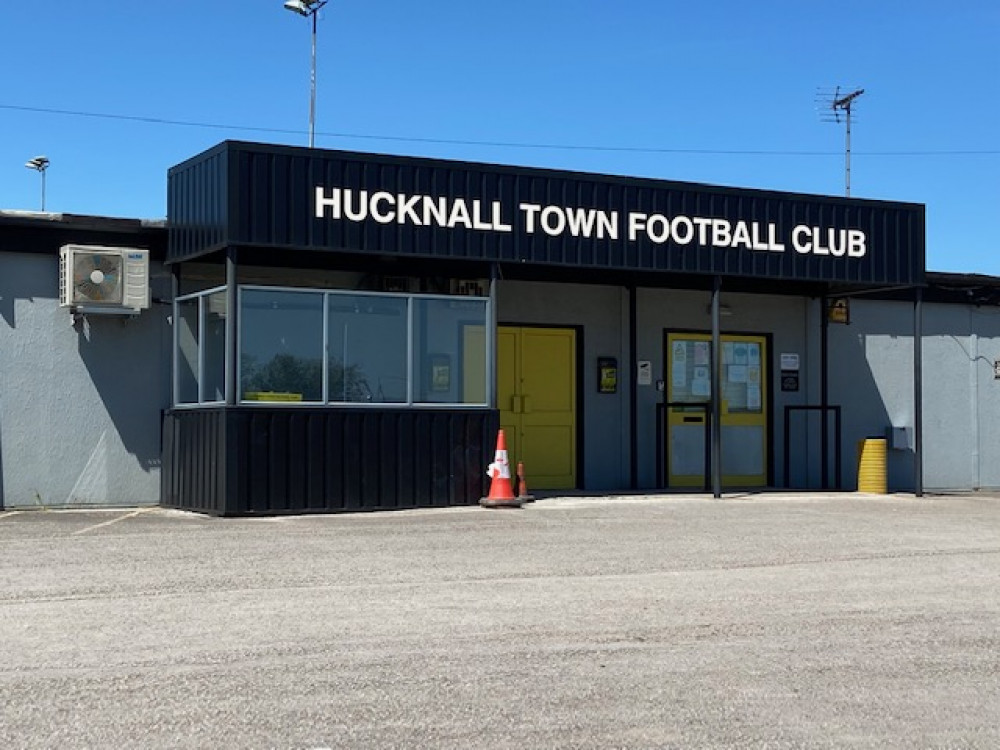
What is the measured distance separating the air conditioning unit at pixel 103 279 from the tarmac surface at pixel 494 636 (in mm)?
3036

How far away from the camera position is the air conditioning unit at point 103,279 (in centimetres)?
1549

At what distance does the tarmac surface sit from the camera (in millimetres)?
5824

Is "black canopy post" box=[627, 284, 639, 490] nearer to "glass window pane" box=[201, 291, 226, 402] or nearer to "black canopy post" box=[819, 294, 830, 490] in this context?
"black canopy post" box=[819, 294, 830, 490]

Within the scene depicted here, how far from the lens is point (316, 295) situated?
15438 millimetres

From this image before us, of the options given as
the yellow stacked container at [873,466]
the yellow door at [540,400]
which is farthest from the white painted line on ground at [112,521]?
the yellow stacked container at [873,466]

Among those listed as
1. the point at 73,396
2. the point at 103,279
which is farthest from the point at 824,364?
the point at 73,396

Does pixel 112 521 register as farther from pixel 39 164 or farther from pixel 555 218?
pixel 39 164

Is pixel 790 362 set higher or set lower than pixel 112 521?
higher

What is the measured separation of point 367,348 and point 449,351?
1041 millimetres

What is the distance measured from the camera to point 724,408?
65.2 ft

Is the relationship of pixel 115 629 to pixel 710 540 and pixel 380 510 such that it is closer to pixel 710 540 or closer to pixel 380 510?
pixel 710 540

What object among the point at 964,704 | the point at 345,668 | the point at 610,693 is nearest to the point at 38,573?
the point at 345,668

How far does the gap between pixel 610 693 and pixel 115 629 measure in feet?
10.2

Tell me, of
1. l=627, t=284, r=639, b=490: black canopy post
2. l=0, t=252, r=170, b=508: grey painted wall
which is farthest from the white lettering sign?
l=0, t=252, r=170, b=508: grey painted wall
